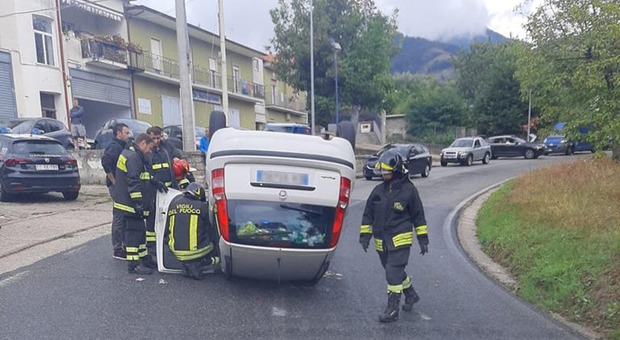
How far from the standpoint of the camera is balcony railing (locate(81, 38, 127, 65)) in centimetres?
2411

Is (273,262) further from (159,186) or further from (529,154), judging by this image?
(529,154)

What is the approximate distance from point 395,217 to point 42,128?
15.7 metres

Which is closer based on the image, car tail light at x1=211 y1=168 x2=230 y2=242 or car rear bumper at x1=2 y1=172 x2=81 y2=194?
car tail light at x1=211 y1=168 x2=230 y2=242

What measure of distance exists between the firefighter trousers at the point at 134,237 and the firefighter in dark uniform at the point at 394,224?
282cm

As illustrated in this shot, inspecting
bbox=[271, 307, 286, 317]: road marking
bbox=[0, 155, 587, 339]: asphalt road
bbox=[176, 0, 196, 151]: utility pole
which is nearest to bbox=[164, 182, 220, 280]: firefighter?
bbox=[0, 155, 587, 339]: asphalt road

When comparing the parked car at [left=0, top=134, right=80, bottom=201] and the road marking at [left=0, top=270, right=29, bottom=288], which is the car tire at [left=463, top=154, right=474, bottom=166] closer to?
the parked car at [left=0, top=134, right=80, bottom=201]

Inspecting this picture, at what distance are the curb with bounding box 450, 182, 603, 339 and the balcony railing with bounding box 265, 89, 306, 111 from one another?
1196 inches

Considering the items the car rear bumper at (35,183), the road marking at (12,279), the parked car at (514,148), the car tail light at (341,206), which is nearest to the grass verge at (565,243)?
the car tail light at (341,206)

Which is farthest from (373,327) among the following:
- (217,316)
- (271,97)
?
(271,97)

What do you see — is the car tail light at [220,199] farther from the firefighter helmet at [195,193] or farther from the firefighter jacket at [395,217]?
the firefighter jacket at [395,217]

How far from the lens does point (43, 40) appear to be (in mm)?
22266

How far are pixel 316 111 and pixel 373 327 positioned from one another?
80.4ft

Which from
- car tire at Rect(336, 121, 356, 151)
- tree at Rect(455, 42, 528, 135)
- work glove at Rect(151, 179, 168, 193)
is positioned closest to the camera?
work glove at Rect(151, 179, 168, 193)

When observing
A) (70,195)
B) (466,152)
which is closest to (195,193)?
(70,195)
